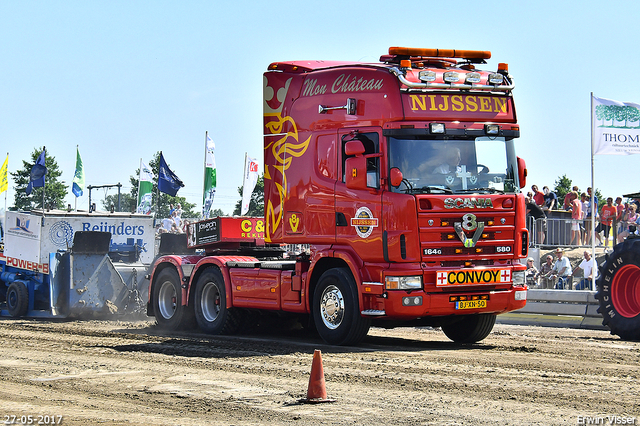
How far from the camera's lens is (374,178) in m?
11.5

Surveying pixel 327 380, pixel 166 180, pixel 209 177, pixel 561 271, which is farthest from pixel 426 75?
pixel 166 180

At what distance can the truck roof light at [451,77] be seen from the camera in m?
11.6

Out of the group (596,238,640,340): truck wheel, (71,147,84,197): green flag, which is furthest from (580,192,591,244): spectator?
(71,147,84,197): green flag

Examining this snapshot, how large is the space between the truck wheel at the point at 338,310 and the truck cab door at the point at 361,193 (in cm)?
48

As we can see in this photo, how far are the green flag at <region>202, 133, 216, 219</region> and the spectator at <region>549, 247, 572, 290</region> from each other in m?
13.4

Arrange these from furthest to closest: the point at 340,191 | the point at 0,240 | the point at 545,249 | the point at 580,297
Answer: the point at 545,249, the point at 0,240, the point at 580,297, the point at 340,191

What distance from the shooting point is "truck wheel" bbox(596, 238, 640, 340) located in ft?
40.7

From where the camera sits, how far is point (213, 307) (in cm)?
1506

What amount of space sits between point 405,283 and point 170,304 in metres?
6.51

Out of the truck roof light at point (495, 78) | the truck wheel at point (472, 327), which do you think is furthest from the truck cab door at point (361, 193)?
the truck wheel at point (472, 327)

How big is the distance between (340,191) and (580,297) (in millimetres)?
6257

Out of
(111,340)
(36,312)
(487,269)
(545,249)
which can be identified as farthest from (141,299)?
(545,249)

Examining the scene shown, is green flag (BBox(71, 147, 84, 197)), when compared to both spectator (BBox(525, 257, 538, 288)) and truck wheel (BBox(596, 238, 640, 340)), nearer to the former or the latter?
spectator (BBox(525, 257, 538, 288))

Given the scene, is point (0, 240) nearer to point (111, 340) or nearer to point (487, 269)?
point (111, 340)
